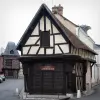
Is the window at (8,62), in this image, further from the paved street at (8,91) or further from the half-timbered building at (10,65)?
the paved street at (8,91)

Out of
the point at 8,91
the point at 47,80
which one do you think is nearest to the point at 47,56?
the point at 47,80

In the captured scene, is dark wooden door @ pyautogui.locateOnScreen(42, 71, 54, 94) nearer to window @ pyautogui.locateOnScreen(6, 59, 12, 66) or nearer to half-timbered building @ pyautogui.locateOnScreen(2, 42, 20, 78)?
half-timbered building @ pyautogui.locateOnScreen(2, 42, 20, 78)

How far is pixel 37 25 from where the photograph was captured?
27141 mm

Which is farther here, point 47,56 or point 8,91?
point 8,91

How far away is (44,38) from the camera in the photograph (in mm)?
26922

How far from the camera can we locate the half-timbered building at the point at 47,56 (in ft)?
85.6

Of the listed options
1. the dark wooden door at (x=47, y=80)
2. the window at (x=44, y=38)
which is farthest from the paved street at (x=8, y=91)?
the window at (x=44, y=38)

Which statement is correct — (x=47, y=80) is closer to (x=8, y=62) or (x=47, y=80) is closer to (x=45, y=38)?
(x=45, y=38)

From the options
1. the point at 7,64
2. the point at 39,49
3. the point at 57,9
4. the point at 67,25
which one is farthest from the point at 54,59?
the point at 7,64

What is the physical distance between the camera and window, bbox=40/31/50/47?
87.9 feet

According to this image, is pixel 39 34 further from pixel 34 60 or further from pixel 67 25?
pixel 67 25

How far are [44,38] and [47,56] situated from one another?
72.0 inches

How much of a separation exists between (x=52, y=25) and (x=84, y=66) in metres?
6.42

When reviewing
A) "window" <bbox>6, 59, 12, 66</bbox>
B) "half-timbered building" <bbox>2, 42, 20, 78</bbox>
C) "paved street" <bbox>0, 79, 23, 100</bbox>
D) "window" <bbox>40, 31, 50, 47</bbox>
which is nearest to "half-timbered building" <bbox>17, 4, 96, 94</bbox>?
"window" <bbox>40, 31, 50, 47</bbox>
